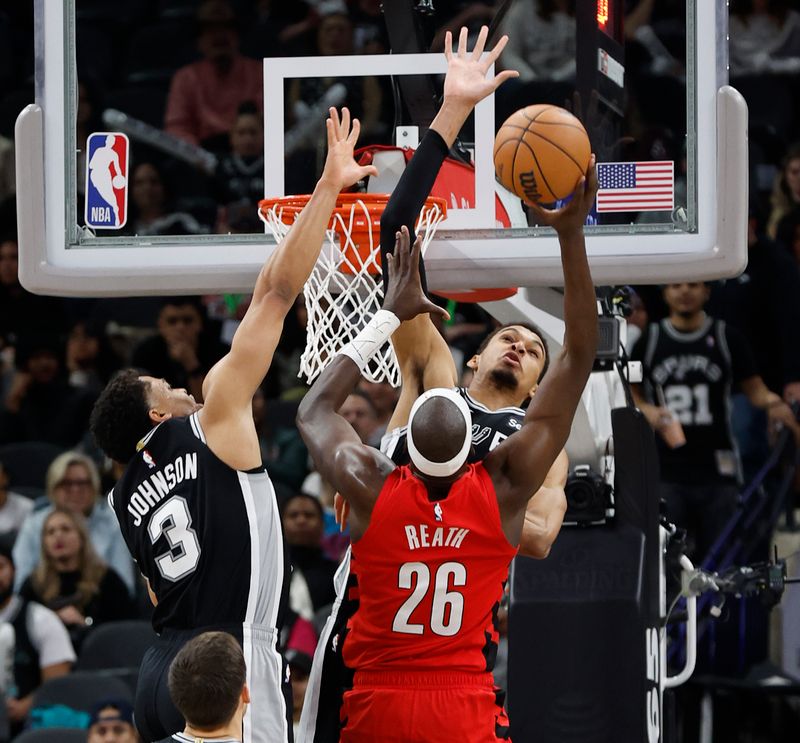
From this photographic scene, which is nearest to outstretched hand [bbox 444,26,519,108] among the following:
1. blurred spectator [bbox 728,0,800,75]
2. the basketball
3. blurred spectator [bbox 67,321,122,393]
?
the basketball

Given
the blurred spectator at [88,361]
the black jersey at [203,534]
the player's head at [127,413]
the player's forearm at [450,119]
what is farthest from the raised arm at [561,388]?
the blurred spectator at [88,361]

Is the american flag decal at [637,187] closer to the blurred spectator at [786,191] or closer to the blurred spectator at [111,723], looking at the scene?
the blurred spectator at [111,723]

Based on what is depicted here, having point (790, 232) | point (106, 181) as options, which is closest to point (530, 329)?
point (106, 181)

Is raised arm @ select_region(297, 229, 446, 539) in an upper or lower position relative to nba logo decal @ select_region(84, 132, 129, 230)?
lower

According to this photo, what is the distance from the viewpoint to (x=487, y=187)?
19.2ft

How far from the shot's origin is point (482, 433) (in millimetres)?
5621

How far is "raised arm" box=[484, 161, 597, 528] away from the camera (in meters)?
4.88

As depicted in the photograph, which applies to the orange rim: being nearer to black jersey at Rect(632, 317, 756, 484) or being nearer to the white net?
the white net

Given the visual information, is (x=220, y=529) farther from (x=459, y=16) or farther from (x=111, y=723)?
(x=459, y=16)

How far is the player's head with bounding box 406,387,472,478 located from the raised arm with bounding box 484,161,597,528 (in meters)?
0.18

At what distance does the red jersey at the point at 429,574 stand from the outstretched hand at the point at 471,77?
4.24 ft

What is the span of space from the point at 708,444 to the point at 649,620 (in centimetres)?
241

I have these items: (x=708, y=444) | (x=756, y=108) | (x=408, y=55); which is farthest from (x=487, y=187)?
(x=756, y=108)

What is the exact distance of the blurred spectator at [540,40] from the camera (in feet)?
22.9
